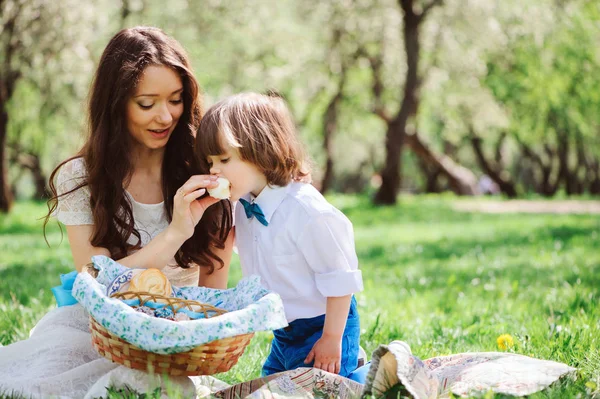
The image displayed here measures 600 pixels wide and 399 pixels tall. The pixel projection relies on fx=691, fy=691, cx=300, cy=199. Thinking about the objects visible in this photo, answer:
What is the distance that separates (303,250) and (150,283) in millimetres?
664

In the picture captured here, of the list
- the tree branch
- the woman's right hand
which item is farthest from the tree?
the woman's right hand

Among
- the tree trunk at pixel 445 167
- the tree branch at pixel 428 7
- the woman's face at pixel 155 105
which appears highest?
the tree branch at pixel 428 7

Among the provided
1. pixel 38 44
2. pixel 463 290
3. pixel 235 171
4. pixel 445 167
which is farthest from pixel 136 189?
pixel 445 167

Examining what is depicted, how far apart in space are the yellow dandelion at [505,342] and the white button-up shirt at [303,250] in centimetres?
106

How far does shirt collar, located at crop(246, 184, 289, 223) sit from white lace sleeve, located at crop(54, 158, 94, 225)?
0.93 meters

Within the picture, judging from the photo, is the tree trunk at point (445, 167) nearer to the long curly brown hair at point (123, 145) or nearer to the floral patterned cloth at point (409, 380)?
the long curly brown hair at point (123, 145)

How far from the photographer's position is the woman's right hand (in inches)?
118

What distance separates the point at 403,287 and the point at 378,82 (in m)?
15.2

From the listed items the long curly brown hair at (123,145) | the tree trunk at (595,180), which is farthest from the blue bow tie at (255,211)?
the tree trunk at (595,180)

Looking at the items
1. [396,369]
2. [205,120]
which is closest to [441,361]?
[396,369]

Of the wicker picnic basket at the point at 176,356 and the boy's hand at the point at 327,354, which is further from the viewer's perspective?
the boy's hand at the point at 327,354

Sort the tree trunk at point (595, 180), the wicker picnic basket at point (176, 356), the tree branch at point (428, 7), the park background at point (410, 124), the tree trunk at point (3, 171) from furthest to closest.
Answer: the tree trunk at point (595, 180) → the tree trunk at point (3, 171) → the tree branch at point (428, 7) → the park background at point (410, 124) → the wicker picnic basket at point (176, 356)

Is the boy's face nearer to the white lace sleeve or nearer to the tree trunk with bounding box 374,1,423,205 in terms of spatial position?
the white lace sleeve

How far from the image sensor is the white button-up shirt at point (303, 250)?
2.89 meters
